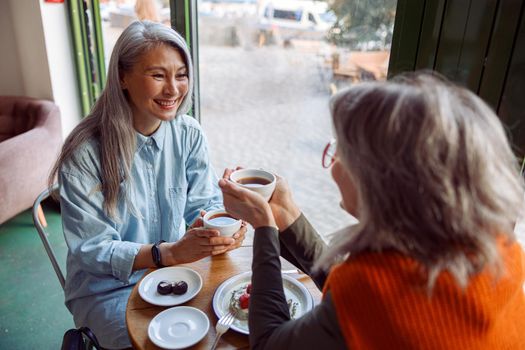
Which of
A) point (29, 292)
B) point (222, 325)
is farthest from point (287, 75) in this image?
point (29, 292)

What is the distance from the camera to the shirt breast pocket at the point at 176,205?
1523mm

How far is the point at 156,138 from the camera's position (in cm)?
147

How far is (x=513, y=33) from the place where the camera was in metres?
1.13

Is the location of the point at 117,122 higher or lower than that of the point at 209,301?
higher

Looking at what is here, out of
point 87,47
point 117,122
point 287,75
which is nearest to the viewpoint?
point 117,122

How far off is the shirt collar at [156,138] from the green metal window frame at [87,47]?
74.8 inches

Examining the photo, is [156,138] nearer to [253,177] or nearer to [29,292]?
[253,177]

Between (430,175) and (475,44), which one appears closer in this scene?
(430,175)

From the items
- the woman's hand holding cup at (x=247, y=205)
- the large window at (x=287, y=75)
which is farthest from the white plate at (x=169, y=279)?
the large window at (x=287, y=75)

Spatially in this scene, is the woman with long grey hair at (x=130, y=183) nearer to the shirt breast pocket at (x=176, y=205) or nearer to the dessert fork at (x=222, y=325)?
the shirt breast pocket at (x=176, y=205)

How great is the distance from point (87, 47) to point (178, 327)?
2.75 meters

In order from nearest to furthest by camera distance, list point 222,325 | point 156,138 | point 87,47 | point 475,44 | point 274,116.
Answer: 1. point 222,325
2. point 475,44
3. point 156,138
4. point 274,116
5. point 87,47

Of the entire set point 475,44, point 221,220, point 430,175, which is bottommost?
point 221,220

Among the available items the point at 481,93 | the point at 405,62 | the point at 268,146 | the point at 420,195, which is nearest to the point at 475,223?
the point at 420,195
